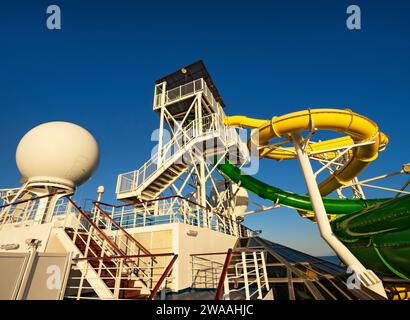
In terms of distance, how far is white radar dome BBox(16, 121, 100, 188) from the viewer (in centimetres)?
1281

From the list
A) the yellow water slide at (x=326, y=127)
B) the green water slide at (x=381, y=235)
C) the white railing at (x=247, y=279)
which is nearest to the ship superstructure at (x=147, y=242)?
the white railing at (x=247, y=279)

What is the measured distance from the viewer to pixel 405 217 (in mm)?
7430

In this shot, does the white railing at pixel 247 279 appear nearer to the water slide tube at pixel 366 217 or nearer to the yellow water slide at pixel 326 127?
the water slide tube at pixel 366 217

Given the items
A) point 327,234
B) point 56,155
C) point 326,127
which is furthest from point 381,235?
point 56,155

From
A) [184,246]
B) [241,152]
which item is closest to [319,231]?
[184,246]

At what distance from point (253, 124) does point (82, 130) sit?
14536 millimetres

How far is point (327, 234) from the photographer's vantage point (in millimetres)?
8648

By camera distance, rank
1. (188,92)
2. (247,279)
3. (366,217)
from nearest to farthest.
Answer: (247,279) → (366,217) → (188,92)

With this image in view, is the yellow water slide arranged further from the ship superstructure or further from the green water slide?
the ship superstructure

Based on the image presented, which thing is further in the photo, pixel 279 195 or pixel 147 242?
pixel 279 195

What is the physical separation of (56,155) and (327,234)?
14719 millimetres

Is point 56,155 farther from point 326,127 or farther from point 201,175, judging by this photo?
point 326,127

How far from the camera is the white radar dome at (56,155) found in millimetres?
12812
